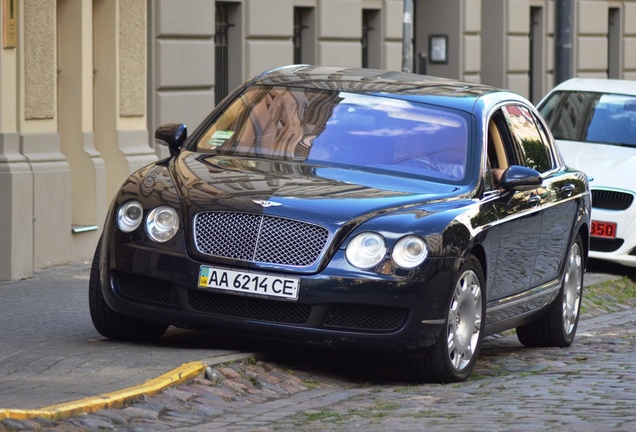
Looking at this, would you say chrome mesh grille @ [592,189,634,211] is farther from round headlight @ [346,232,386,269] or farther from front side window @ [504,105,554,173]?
round headlight @ [346,232,386,269]

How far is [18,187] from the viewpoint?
1232 cm

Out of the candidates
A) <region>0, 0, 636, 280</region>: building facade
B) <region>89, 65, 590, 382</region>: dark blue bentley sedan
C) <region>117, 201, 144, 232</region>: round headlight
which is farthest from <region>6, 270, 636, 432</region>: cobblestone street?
<region>0, 0, 636, 280</region>: building facade

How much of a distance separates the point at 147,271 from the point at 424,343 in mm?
1458

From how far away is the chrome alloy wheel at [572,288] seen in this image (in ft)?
34.8

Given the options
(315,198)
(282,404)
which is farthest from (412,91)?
(282,404)

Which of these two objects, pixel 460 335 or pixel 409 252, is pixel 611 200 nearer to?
pixel 460 335

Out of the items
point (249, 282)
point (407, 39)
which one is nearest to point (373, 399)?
point (249, 282)

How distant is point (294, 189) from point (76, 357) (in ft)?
4.58

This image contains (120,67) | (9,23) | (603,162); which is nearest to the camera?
(9,23)

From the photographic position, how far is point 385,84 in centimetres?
967

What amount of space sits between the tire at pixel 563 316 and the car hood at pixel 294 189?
1933 mm

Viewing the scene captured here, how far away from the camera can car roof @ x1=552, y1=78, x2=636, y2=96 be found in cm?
1706

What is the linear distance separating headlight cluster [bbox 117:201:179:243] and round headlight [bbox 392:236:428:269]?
3.73 feet

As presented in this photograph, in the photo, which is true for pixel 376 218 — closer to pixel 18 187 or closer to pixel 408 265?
pixel 408 265
